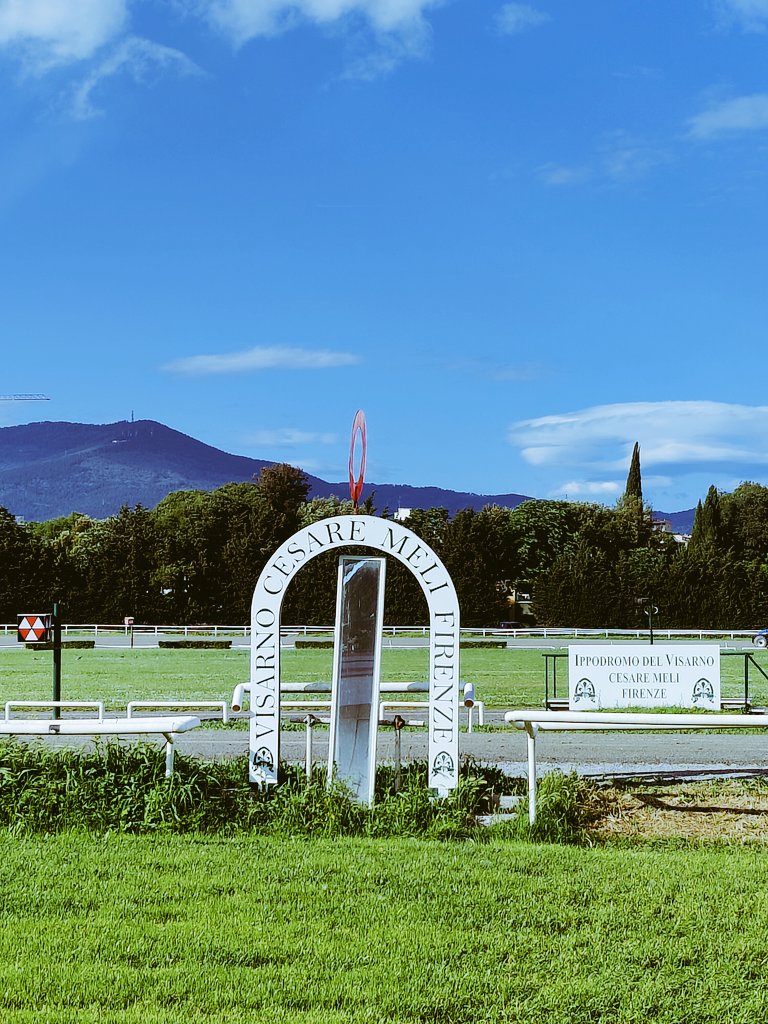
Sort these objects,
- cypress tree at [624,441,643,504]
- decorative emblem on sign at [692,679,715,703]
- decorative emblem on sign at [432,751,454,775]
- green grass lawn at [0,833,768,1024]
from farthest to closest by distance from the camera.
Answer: cypress tree at [624,441,643,504], decorative emblem on sign at [692,679,715,703], decorative emblem on sign at [432,751,454,775], green grass lawn at [0,833,768,1024]

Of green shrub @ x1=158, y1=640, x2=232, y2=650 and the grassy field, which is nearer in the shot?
the grassy field

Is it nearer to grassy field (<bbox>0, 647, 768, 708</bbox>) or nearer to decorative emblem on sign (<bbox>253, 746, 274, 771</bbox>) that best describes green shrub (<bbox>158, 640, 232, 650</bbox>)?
grassy field (<bbox>0, 647, 768, 708</bbox>)

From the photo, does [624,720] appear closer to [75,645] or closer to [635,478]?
[75,645]

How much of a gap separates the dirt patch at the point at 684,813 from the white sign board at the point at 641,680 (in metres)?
7.94

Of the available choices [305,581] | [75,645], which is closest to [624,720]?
[75,645]

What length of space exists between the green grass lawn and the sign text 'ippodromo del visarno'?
1.32 metres

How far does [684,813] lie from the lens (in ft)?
26.8

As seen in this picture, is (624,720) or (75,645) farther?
(75,645)

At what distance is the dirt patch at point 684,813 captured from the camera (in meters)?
7.39

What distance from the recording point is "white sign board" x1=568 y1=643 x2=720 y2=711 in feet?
57.3

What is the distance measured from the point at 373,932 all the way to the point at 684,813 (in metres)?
3.85

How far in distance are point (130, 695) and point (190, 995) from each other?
1844cm

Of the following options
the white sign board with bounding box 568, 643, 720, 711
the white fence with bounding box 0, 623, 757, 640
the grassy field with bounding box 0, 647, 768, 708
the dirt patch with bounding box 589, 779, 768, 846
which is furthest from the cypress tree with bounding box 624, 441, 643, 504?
the dirt patch with bounding box 589, 779, 768, 846

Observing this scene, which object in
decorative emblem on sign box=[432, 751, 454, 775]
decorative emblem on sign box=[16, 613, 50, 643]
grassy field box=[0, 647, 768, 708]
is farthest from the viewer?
grassy field box=[0, 647, 768, 708]
